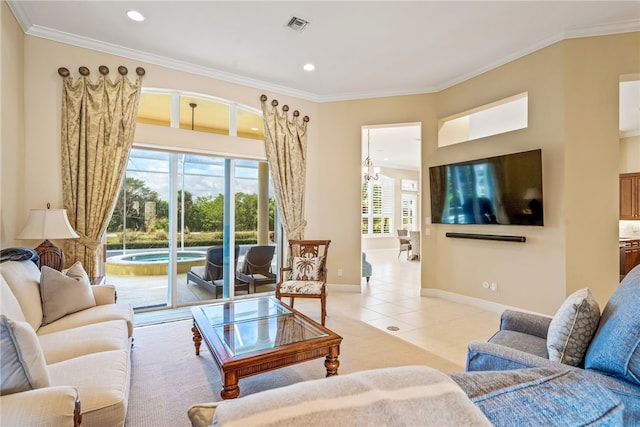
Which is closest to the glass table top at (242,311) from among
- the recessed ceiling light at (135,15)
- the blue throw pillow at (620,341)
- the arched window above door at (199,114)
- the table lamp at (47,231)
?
the table lamp at (47,231)

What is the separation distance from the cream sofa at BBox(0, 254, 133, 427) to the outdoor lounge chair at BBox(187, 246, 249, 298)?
5.92ft

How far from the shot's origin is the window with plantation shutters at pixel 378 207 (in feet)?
35.4

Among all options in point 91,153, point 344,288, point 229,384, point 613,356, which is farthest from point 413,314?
point 91,153

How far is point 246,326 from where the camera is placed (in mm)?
2459

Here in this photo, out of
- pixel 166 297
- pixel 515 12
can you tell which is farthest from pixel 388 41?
pixel 166 297

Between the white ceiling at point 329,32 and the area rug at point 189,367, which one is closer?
the area rug at point 189,367

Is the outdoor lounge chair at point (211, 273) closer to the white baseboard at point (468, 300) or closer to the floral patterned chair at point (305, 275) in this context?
the floral patterned chair at point (305, 275)

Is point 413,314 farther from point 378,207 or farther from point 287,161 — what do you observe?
point 378,207

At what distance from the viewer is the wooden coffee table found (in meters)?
1.86

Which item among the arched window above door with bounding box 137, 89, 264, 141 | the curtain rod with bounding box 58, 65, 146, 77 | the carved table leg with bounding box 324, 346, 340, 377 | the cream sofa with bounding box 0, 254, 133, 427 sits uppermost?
the curtain rod with bounding box 58, 65, 146, 77

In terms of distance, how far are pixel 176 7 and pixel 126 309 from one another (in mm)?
2969

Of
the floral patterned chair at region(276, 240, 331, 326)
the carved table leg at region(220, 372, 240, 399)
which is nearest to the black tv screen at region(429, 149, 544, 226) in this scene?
the floral patterned chair at region(276, 240, 331, 326)

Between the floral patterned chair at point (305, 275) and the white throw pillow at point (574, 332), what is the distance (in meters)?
2.44

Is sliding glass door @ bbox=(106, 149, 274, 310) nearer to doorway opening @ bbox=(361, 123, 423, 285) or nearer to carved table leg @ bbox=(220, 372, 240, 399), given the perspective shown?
carved table leg @ bbox=(220, 372, 240, 399)
